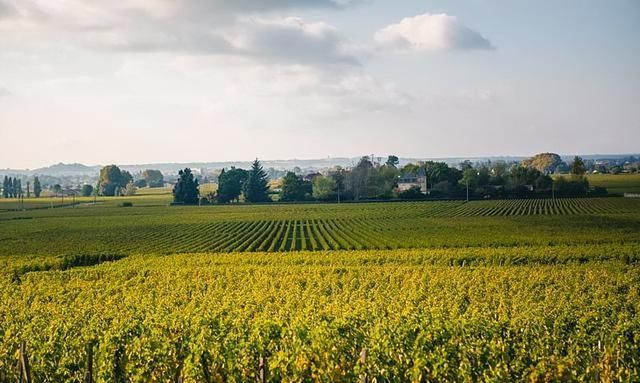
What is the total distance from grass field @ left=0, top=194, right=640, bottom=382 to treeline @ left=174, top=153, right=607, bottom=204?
179 ft

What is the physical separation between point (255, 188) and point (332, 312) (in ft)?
348

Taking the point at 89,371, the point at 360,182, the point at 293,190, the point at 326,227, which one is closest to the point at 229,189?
the point at 293,190

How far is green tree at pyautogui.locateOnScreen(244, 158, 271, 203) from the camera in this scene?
392ft

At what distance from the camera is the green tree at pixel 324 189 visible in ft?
382

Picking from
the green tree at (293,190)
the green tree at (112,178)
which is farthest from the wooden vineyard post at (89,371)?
the green tree at (112,178)

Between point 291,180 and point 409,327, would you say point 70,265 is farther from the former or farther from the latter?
point 291,180

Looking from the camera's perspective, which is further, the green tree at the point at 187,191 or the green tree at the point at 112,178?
the green tree at the point at 112,178

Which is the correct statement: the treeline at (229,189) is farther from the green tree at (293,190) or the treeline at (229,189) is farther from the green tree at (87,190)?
the green tree at (87,190)

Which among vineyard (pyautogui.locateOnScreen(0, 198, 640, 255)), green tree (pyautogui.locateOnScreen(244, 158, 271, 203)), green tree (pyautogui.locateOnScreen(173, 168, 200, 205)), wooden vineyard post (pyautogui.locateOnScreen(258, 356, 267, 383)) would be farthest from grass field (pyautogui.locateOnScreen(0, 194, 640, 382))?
green tree (pyautogui.locateOnScreen(173, 168, 200, 205))

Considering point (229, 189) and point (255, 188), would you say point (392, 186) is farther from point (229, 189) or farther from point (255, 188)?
point (229, 189)

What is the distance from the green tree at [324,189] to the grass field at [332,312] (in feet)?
200

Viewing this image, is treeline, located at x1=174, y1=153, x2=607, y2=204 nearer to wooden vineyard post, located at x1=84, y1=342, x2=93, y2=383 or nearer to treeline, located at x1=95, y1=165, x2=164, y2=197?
treeline, located at x1=95, y1=165, x2=164, y2=197

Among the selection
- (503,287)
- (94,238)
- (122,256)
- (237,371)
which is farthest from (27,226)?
(237,371)

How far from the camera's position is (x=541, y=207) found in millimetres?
87250
